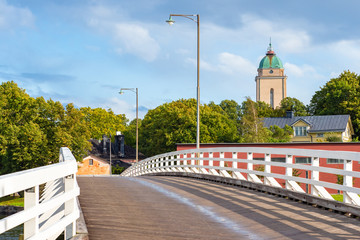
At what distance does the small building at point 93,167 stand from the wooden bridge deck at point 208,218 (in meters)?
74.3

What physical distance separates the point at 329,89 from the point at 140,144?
35578 millimetres

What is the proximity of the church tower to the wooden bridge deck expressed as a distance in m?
187

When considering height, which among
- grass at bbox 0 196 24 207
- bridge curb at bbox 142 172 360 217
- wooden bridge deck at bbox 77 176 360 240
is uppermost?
bridge curb at bbox 142 172 360 217

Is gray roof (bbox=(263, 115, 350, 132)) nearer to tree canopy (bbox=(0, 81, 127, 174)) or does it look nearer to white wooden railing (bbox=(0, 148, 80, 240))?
tree canopy (bbox=(0, 81, 127, 174))

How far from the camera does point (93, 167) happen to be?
8688 centimetres

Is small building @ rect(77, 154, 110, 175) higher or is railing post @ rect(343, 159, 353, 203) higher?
railing post @ rect(343, 159, 353, 203)

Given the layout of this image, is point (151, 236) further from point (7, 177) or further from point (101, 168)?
point (101, 168)

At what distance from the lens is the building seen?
87938mm

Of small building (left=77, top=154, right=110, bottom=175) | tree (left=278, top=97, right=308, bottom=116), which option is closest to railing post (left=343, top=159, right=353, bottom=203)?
small building (left=77, top=154, right=110, bottom=175)

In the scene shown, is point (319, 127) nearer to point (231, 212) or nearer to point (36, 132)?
point (36, 132)

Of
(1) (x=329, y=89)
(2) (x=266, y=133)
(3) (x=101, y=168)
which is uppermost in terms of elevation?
(1) (x=329, y=89)

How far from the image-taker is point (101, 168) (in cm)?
8781

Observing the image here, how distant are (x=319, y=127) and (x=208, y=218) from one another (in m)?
86.7

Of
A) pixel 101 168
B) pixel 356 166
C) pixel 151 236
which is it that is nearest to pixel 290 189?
pixel 151 236
